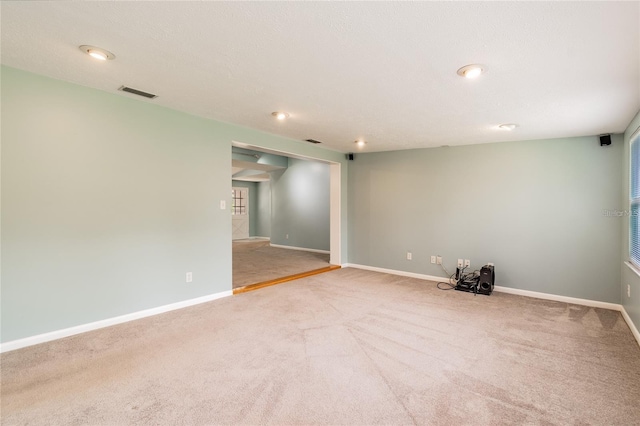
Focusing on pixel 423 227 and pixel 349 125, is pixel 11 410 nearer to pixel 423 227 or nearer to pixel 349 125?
pixel 349 125

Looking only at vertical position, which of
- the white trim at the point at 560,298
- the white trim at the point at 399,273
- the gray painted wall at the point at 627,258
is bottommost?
the white trim at the point at 560,298

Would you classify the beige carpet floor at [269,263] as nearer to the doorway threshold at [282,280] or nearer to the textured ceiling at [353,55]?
the doorway threshold at [282,280]

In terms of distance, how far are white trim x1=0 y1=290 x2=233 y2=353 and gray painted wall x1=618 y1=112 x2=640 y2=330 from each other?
4.56 meters

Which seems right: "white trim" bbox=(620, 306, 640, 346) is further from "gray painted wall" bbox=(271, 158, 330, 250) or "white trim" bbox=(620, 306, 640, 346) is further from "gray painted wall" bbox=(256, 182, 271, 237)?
"gray painted wall" bbox=(256, 182, 271, 237)

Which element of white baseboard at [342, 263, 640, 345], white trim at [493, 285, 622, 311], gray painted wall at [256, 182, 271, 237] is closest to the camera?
white baseboard at [342, 263, 640, 345]

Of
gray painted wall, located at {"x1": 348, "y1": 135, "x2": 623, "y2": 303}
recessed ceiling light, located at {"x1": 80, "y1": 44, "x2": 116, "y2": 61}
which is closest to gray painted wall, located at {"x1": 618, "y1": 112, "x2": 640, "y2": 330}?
gray painted wall, located at {"x1": 348, "y1": 135, "x2": 623, "y2": 303}

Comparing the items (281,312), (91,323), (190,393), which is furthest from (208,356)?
(91,323)

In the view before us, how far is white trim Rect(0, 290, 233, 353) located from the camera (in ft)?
8.34

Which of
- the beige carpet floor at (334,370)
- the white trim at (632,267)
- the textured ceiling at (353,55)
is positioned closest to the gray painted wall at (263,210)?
the beige carpet floor at (334,370)

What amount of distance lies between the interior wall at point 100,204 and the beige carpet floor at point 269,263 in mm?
1270

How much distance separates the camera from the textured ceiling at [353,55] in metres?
1.64

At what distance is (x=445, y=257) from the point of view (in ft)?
16.6

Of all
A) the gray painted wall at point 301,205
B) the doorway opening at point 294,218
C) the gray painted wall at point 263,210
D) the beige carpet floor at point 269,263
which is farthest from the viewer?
the gray painted wall at point 263,210

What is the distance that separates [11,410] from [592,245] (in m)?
5.82
